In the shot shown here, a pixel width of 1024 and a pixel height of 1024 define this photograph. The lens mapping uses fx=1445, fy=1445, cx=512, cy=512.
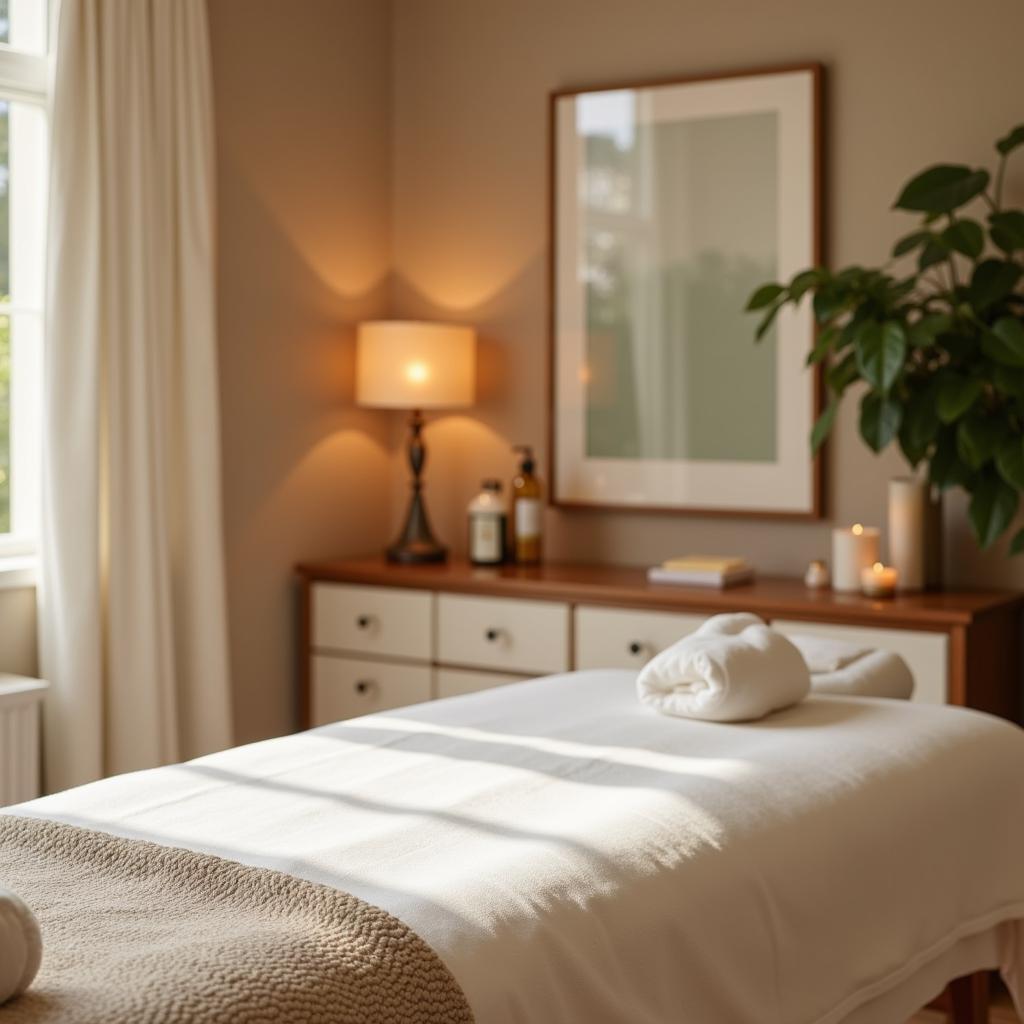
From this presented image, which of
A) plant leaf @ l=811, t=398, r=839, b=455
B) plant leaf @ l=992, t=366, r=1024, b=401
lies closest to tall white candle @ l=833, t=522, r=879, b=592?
plant leaf @ l=811, t=398, r=839, b=455

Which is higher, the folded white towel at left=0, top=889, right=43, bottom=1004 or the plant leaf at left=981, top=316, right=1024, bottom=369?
the plant leaf at left=981, top=316, right=1024, bottom=369

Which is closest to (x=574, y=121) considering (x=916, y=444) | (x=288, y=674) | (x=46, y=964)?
(x=916, y=444)

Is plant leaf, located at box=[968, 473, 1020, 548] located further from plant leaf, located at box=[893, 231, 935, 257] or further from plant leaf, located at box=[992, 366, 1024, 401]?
plant leaf, located at box=[893, 231, 935, 257]

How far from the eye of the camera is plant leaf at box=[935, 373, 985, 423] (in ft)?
9.45

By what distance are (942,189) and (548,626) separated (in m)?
1.31

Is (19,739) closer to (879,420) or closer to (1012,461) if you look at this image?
(879,420)

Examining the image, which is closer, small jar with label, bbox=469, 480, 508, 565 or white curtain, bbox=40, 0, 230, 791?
white curtain, bbox=40, 0, 230, 791

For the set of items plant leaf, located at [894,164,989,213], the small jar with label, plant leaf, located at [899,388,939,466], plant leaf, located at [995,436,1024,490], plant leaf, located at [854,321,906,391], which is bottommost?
the small jar with label

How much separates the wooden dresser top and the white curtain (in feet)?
1.52

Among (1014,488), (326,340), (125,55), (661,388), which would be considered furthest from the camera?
(326,340)

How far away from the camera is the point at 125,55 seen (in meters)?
3.26

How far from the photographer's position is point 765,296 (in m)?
3.18

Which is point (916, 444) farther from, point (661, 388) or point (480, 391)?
point (480, 391)

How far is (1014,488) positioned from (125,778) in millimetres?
1932
